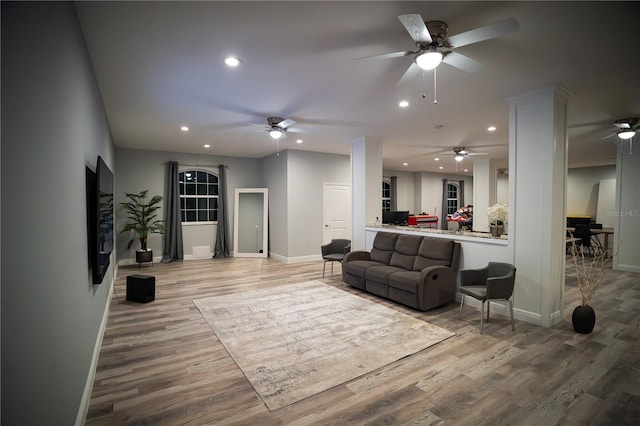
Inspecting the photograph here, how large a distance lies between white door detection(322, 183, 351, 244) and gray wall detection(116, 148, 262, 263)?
215cm

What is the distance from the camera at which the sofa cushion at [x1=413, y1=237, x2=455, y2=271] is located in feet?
14.5

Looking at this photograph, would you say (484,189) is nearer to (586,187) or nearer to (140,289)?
(586,187)

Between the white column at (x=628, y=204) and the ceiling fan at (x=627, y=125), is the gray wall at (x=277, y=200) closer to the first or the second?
the ceiling fan at (x=627, y=125)

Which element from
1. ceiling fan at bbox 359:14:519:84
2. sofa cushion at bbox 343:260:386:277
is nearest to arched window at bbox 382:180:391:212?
sofa cushion at bbox 343:260:386:277

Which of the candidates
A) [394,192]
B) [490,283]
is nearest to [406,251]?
[490,283]

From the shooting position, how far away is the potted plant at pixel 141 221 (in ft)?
22.7

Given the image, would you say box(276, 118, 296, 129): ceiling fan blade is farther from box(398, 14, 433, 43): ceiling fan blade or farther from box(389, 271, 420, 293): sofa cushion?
box(389, 271, 420, 293): sofa cushion

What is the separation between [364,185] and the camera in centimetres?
611

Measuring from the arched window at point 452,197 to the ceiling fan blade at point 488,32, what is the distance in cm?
1162

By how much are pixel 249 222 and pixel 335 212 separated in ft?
8.12

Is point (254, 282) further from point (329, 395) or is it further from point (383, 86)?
point (383, 86)

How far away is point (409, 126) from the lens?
5305 mm

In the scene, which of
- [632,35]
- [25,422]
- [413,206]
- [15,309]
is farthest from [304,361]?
[413,206]

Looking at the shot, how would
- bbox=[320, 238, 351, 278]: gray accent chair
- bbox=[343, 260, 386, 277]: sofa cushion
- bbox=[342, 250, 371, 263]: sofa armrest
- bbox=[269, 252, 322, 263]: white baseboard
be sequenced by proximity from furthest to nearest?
bbox=[269, 252, 322, 263]: white baseboard → bbox=[320, 238, 351, 278]: gray accent chair → bbox=[342, 250, 371, 263]: sofa armrest → bbox=[343, 260, 386, 277]: sofa cushion
